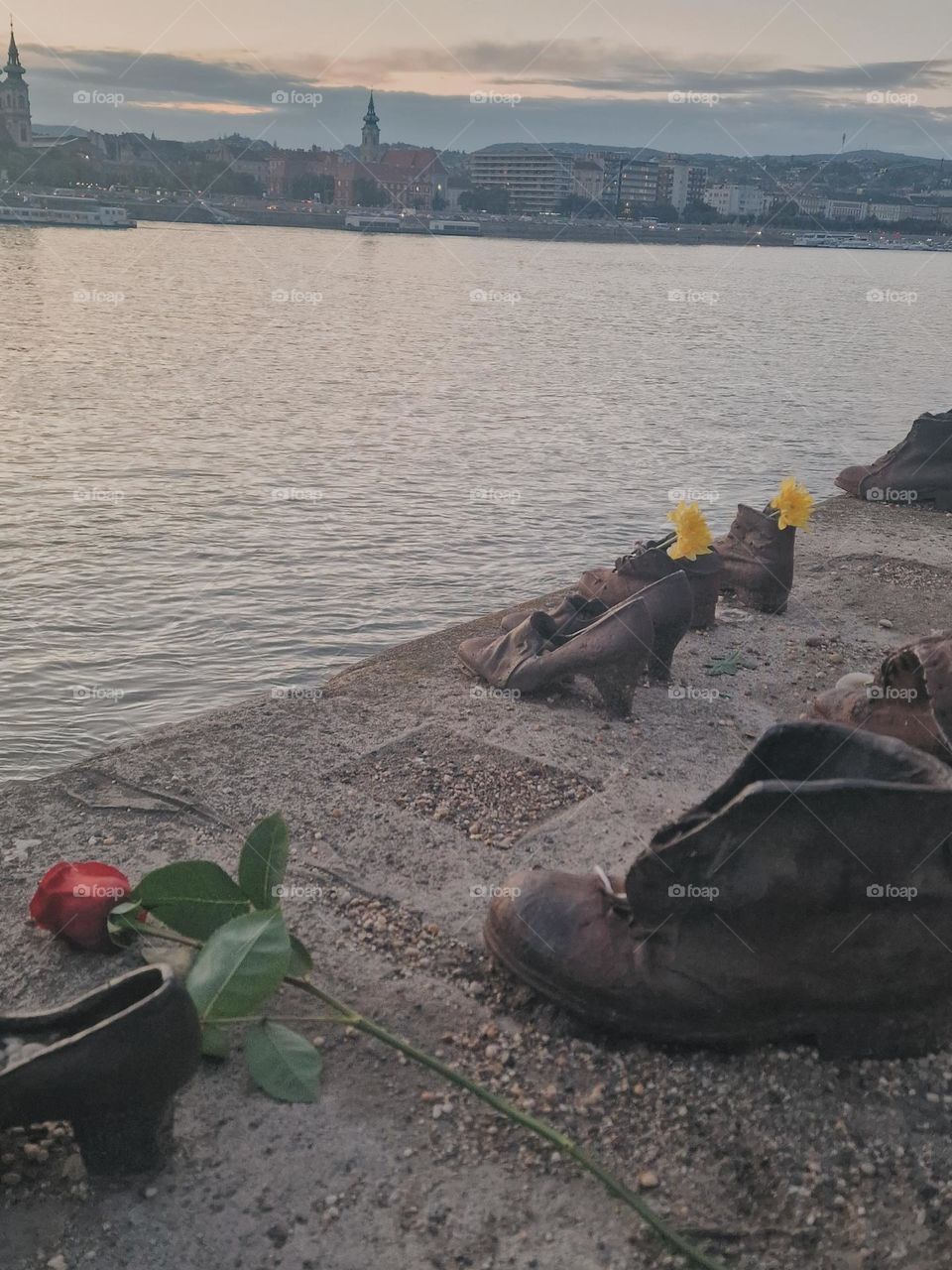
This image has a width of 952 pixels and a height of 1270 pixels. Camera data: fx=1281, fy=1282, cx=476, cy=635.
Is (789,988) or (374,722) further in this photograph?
(374,722)

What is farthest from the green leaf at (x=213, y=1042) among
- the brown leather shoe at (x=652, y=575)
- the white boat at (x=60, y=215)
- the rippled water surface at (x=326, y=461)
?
the white boat at (x=60, y=215)

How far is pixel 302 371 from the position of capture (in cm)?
2333

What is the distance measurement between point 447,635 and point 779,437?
11.6 m

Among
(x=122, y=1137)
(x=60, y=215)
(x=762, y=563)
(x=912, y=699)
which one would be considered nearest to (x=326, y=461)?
(x=762, y=563)

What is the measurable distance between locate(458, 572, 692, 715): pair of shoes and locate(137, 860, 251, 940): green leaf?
8.98 ft

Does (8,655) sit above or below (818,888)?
below

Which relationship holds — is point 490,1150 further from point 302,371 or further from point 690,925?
point 302,371

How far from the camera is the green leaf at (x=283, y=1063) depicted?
3150mm

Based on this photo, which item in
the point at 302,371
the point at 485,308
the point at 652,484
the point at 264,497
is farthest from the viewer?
the point at 485,308

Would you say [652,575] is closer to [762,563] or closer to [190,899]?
[762,563]

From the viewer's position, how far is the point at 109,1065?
2.68 metres

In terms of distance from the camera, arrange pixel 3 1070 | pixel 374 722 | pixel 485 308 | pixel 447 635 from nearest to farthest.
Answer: pixel 3 1070 < pixel 374 722 < pixel 447 635 < pixel 485 308

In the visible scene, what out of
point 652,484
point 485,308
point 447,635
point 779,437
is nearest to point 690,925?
point 447,635

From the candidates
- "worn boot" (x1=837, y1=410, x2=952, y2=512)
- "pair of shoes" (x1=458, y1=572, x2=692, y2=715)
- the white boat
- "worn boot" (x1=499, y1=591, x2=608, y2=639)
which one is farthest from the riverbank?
the white boat
